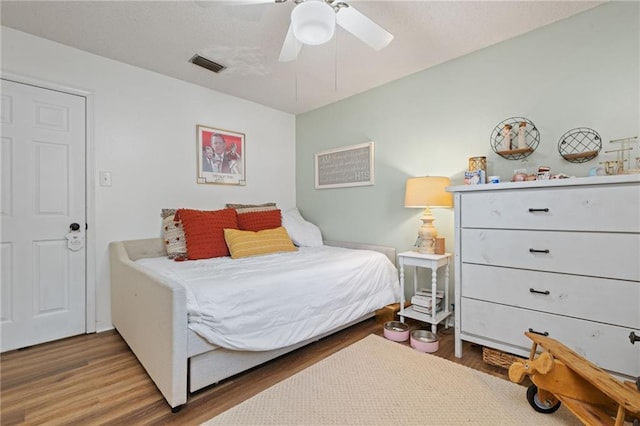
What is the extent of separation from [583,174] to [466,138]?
80 centimetres

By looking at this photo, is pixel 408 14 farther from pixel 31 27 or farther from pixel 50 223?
pixel 50 223

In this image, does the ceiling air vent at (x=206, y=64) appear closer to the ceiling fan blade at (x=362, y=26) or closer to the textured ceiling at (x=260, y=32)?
the textured ceiling at (x=260, y=32)

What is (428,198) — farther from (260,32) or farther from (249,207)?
(249,207)

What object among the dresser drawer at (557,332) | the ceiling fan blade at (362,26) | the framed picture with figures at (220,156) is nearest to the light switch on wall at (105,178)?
the framed picture with figures at (220,156)

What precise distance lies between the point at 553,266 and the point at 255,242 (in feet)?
6.74

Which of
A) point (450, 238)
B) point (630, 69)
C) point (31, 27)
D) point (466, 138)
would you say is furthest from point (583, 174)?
point (31, 27)

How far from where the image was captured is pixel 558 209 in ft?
5.12

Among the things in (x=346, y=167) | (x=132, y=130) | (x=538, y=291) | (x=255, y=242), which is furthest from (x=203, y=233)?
(x=538, y=291)

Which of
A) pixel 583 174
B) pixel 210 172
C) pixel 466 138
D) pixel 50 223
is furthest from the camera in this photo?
pixel 210 172

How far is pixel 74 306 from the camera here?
229 cm

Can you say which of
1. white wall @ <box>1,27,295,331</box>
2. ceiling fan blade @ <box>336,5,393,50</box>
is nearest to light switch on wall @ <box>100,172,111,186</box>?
white wall @ <box>1,27,295,331</box>

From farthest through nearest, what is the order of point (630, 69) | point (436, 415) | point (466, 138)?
point (466, 138), point (630, 69), point (436, 415)

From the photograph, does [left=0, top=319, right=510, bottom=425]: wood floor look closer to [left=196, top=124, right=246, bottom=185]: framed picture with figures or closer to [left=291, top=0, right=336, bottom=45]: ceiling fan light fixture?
[left=196, top=124, right=246, bottom=185]: framed picture with figures

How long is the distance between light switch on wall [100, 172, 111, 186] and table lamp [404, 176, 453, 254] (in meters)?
2.49
